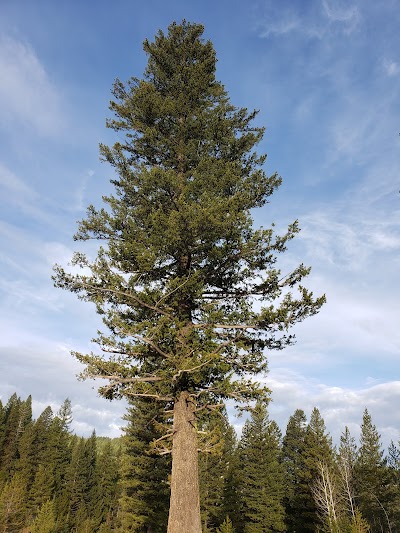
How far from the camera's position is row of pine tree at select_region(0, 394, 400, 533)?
86.9 ft

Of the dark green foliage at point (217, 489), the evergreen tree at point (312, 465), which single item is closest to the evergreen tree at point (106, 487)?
the dark green foliage at point (217, 489)

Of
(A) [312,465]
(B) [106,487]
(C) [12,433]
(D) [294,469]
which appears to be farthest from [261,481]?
(C) [12,433]

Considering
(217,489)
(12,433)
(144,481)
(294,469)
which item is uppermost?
(12,433)

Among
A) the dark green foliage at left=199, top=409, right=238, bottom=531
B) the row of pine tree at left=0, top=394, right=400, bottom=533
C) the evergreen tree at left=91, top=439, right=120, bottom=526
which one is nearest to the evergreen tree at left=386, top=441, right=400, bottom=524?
the row of pine tree at left=0, top=394, right=400, bottom=533

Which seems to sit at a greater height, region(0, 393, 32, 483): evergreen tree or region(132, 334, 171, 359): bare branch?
region(0, 393, 32, 483): evergreen tree

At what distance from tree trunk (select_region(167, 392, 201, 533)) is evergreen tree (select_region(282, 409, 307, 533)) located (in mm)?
37738

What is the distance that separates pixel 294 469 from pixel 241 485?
31.2 ft

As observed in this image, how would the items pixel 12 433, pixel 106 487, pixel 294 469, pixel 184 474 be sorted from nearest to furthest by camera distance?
pixel 184 474
pixel 294 469
pixel 106 487
pixel 12 433

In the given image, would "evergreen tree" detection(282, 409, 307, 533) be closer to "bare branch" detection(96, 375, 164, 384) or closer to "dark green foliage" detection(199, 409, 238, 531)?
"dark green foliage" detection(199, 409, 238, 531)

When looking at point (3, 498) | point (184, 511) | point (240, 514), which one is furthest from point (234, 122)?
point (240, 514)

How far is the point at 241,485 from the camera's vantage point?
145ft

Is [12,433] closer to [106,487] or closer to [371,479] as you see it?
[106,487]

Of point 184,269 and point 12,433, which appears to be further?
point 12,433

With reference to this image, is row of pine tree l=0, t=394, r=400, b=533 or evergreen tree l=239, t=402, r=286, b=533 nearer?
row of pine tree l=0, t=394, r=400, b=533
